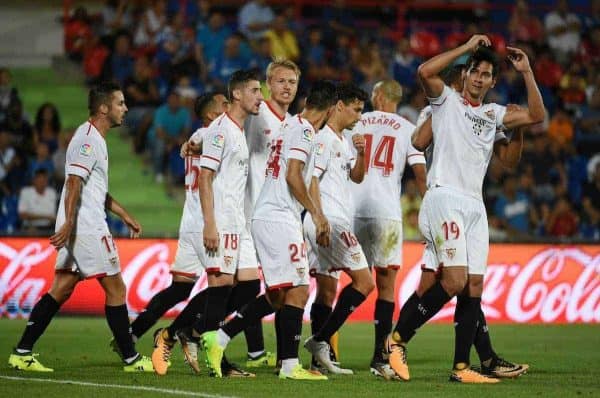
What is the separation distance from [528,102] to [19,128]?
1218 cm

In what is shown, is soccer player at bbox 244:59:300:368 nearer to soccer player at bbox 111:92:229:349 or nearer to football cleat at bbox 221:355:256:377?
soccer player at bbox 111:92:229:349

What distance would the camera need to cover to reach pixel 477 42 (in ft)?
32.4

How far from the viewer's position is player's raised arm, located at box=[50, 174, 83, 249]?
10891 millimetres

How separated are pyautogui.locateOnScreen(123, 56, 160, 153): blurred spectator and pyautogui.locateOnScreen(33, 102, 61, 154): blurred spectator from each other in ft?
5.45

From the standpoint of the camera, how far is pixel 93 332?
15.3 m

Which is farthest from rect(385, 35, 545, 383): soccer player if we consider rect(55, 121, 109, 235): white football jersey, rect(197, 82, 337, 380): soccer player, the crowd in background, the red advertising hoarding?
the crowd in background

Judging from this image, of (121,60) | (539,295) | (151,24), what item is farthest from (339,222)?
(151,24)

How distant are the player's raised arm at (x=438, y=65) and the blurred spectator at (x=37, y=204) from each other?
383 inches

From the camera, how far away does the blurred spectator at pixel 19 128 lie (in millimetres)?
20453

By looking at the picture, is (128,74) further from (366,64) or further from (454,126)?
(454,126)

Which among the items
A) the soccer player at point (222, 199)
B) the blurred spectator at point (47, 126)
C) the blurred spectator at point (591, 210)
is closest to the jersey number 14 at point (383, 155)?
the soccer player at point (222, 199)

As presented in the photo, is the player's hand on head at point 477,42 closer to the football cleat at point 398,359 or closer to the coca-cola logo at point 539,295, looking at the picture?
the football cleat at point 398,359

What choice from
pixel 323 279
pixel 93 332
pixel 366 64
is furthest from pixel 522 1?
pixel 323 279

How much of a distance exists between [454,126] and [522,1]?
15931mm
